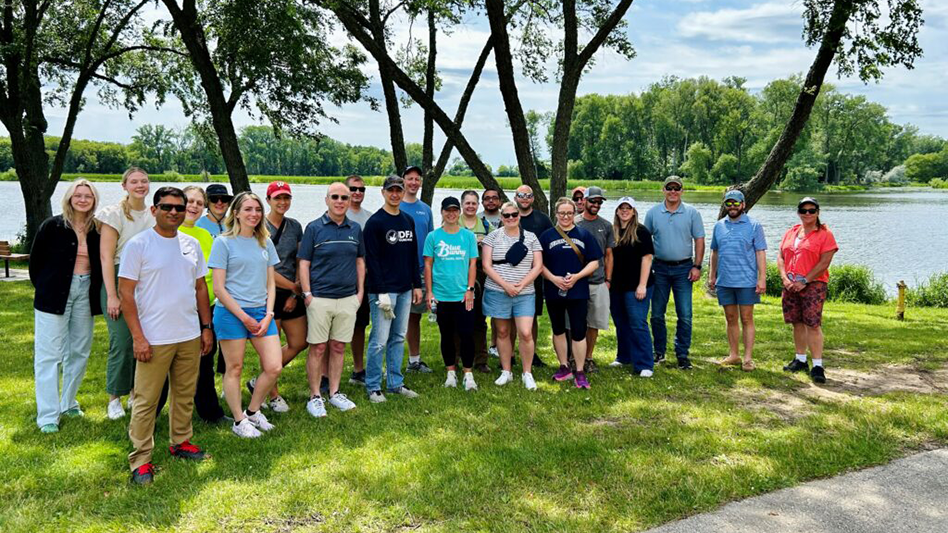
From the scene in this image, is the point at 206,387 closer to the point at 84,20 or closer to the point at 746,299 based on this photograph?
the point at 746,299

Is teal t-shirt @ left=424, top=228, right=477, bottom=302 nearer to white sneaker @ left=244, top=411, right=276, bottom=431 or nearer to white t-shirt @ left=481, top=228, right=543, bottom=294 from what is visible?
white t-shirt @ left=481, top=228, right=543, bottom=294

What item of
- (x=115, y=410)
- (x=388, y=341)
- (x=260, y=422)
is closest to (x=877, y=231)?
(x=388, y=341)

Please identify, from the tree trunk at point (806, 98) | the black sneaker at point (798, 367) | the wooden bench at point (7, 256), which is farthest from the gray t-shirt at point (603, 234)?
the wooden bench at point (7, 256)

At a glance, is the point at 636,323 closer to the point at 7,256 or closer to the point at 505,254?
the point at 505,254

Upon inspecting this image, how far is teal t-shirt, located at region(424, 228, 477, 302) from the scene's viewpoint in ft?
19.9

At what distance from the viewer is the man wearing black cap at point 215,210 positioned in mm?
5277

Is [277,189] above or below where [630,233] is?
above

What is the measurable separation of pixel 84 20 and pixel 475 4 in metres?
12.1

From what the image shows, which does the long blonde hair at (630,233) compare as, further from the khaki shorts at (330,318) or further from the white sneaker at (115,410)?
the white sneaker at (115,410)

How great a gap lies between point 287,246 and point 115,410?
1.88 metres

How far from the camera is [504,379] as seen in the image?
6207 millimetres

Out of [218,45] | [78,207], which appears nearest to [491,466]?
[78,207]

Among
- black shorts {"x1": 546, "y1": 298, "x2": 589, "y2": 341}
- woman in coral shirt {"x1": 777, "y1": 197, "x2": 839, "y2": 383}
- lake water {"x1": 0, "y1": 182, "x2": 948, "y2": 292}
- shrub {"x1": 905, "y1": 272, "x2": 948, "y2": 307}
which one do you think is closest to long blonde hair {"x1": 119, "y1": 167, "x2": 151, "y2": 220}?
black shorts {"x1": 546, "y1": 298, "x2": 589, "y2": 341}

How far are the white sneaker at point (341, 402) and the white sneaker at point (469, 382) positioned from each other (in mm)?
1098
